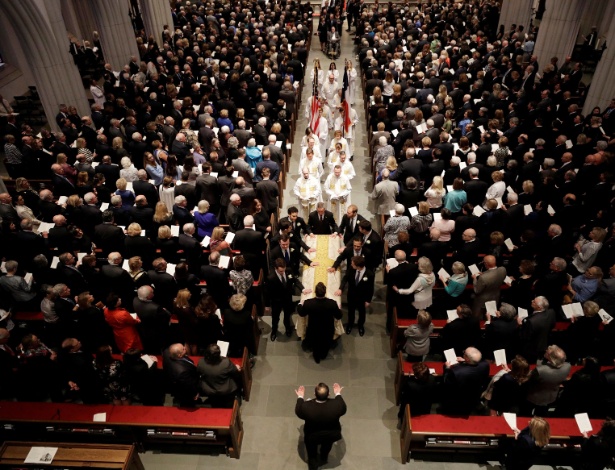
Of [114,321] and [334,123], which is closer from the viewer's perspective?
[114,321]

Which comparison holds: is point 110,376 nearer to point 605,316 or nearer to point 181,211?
point 181,211

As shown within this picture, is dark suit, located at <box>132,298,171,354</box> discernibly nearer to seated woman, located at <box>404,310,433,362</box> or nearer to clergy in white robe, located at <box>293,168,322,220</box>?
seated woman, located at <box>404,310,433,362</box>

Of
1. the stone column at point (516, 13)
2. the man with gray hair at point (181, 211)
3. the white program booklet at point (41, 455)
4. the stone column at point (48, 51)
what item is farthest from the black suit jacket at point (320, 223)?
the stone column at point (516, 13)

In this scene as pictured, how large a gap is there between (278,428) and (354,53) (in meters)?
18.9

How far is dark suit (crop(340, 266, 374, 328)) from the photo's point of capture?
7.71 m

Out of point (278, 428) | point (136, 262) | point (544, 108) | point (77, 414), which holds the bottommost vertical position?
point (278, 428)

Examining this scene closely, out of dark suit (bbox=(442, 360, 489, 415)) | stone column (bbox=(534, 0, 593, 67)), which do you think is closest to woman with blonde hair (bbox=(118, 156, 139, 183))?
dark suit (bbox=(442, 360, 489, 415))

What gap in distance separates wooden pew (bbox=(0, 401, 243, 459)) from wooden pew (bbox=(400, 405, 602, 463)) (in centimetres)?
246

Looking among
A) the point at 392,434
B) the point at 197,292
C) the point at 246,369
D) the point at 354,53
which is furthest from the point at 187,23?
the point at 392,434

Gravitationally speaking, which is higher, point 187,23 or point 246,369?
point 187,23

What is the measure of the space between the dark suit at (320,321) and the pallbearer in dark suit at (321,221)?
206cm

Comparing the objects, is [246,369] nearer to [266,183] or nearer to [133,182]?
[266,183]

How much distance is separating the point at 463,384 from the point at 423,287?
1704 mm

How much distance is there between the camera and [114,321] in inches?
275
